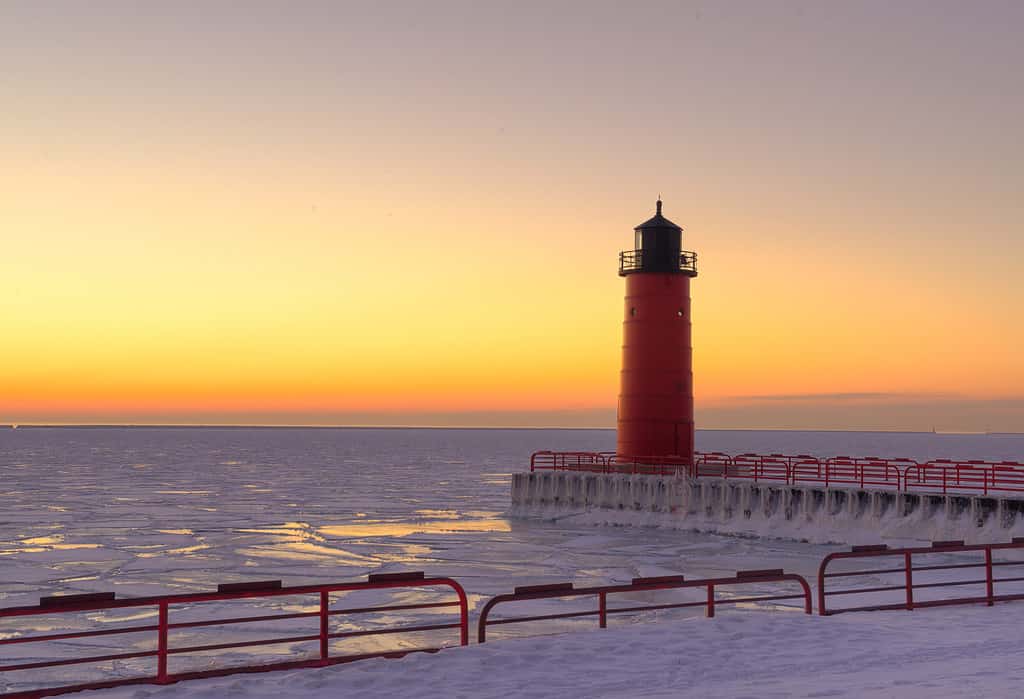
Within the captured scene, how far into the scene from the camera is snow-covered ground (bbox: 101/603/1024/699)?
11141mm

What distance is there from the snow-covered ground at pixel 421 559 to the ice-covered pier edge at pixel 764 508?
77 cm

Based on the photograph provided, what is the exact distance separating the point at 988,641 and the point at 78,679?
1253cm

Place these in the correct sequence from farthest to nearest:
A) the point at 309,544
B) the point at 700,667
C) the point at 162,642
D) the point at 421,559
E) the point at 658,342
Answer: the point at 658,342, the point at 309,544, the point at 421,559, the point at 700,667, the point at 162,642

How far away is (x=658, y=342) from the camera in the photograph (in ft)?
143

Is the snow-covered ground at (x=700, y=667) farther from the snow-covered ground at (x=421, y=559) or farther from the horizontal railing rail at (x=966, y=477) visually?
the horizontal railing rail at (x=966, y=477)

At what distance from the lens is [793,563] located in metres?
32.0

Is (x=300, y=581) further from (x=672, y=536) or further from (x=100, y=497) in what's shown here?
(x=100, y=497)

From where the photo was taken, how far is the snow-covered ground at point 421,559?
39.7 ft

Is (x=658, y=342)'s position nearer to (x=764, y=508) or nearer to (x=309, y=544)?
(x=764, y=508)

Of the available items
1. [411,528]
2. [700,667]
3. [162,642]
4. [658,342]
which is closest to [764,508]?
[658,342]

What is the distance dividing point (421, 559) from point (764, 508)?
1409 centimetres

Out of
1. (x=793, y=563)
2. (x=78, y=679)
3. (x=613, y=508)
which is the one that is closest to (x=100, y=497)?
(x=613, y=508)

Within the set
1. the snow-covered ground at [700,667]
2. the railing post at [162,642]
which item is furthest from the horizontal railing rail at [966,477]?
the railing post at [162,642]

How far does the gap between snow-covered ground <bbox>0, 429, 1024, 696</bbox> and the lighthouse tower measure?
4227 millimetres
